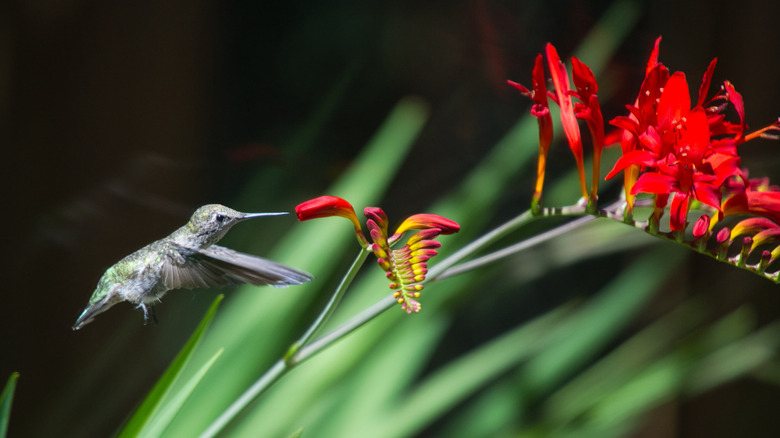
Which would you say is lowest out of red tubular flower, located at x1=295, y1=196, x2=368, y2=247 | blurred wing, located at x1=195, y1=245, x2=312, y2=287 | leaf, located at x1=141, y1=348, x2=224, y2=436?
leaf, located at x1=141, y1=348, x2=224, y2=436

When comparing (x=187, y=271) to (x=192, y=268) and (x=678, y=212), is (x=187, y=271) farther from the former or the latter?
(x=678, y=212)

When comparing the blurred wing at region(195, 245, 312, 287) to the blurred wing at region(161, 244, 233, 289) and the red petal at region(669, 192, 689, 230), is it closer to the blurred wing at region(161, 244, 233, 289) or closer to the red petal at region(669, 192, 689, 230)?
the blurred wing at region(161, 244, 233, 289)

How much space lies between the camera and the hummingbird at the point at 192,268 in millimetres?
286

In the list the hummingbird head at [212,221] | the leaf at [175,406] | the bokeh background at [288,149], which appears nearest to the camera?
the hummingbird head at [212,221]

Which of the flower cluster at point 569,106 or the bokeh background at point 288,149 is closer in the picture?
the flower cluster at point 569,106

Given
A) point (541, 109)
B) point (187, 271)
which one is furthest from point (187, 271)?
point (541, 109)

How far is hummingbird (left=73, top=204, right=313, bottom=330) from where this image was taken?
0.94ft

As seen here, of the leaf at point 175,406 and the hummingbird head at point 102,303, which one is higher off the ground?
the hummingbird head at point 102,303

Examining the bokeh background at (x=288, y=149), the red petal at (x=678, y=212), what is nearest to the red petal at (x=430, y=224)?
the red petal at (x=678, y=212)

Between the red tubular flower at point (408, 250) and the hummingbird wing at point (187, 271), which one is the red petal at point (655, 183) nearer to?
the red tubular flower at point (408, 250)

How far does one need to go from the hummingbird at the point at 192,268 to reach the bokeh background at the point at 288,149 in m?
0.17

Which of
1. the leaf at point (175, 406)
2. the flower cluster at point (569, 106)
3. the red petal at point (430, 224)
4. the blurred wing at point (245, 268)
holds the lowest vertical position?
the leaf at point (175, 406)

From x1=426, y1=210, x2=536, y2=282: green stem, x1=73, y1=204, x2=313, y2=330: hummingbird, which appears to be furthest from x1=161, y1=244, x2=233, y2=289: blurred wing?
x1=426, y1=210, x2=536, y2=282: green stem

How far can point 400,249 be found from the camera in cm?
31
